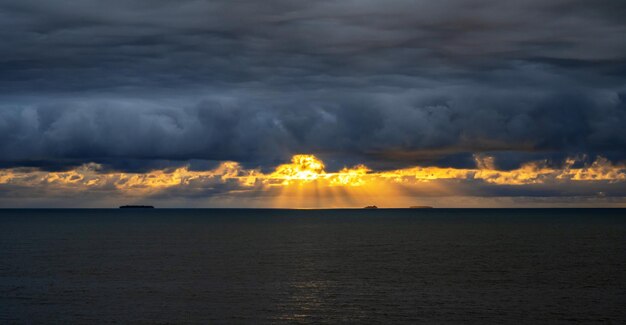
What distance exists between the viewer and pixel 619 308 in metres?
80.1

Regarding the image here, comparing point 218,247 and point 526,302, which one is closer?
point 526,302

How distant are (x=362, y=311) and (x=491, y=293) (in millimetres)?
22098

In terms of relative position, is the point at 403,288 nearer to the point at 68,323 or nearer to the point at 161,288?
the point at 161,288

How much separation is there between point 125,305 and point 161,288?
13.9m

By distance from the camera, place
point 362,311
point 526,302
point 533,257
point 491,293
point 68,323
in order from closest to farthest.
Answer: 1. point 68,323
2. point 362,311
3. point 526,302
4. point 491,293
5. point 533,257

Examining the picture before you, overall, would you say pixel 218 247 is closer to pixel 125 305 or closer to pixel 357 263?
pixel 357 263

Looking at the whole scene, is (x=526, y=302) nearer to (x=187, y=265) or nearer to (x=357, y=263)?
(x=357, y=263)

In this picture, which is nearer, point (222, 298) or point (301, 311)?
point (301, 311)

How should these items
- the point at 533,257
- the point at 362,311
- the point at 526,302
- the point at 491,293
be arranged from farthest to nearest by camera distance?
the point at 533,257, the point at 491,293, the point at 526,302, the point at 362,311

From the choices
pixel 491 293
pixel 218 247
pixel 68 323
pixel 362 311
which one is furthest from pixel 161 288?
pixel 218 247

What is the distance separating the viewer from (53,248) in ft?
550

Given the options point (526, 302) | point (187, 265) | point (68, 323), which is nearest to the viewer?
point (68, 323)

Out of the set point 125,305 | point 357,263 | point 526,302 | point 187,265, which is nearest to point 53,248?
point 187,265

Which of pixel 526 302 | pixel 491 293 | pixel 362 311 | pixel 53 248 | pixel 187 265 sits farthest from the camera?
pixel 53 248
